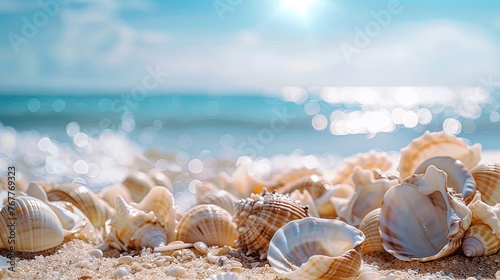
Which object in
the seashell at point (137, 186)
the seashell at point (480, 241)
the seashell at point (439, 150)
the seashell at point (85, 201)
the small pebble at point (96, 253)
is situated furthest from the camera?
the seashell at point (137, 186)

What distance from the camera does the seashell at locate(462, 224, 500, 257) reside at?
87.4 inches

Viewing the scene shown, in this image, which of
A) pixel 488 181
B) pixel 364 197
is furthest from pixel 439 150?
pixel 364 197

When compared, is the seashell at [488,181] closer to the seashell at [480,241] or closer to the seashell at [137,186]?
the seashell at [480,241]

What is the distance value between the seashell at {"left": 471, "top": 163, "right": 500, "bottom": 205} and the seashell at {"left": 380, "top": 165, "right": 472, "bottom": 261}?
478 mm

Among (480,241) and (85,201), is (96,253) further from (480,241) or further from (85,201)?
(480,241)

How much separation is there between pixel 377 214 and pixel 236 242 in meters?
0.73

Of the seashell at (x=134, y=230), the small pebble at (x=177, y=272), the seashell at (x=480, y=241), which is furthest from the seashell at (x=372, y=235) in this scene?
the seashell at (x=134, y=230)

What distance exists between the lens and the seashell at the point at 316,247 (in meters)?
1.98

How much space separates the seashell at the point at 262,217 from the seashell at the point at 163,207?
52cm

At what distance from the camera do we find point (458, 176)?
263 centimetres

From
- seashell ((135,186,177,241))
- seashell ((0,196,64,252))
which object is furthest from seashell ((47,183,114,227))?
seashell ((0,196,64,252))

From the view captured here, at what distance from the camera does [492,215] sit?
2.20 metres

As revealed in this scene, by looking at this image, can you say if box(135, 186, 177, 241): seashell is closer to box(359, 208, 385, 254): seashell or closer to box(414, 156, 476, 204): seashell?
box(359, 208, 385, 254): seashell

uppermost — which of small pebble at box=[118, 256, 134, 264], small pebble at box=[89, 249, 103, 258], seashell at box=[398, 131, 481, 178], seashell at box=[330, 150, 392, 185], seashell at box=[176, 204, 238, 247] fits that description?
seashell at box=[398, 131, 481, 178]
